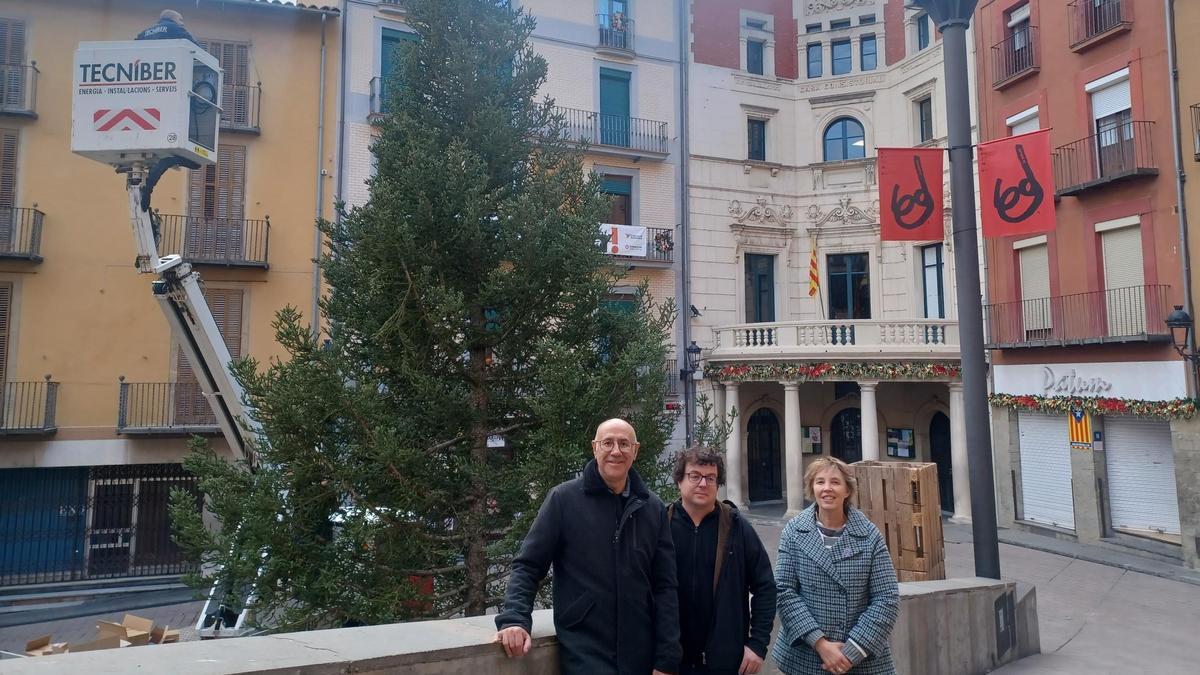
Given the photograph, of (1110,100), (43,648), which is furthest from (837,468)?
(1110,100)

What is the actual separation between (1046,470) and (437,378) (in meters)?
15.8

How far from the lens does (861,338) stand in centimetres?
1877

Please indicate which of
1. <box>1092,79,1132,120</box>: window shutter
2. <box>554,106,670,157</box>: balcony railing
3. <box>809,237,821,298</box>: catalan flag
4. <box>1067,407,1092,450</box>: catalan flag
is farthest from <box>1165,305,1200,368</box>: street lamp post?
<box>554,106,670,157</box>: balcony railing

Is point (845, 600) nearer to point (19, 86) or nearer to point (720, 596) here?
point (720, 596)

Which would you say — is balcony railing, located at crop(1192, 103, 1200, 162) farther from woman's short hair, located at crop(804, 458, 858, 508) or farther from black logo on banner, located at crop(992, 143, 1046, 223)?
woman's short hair, located at crop(804, 458, 858, 508)

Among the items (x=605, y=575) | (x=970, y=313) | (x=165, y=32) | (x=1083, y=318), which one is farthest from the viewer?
(x=1083, y=318)

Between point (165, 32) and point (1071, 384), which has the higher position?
point (165, 32)

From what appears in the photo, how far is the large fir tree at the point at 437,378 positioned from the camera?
18.8ft

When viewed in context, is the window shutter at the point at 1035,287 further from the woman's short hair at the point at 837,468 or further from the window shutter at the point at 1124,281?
the woman's short hair at the point at 837,468

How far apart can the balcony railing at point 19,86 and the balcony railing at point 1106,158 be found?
2173cm

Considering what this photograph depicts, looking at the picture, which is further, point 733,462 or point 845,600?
point 733,462

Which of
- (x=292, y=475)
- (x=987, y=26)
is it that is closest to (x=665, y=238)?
(x=987, y=26)

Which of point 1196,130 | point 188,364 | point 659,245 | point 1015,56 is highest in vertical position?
point 1015,56

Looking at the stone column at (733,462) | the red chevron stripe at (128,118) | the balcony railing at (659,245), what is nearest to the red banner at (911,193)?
the red chevron stripe at (128,118)
